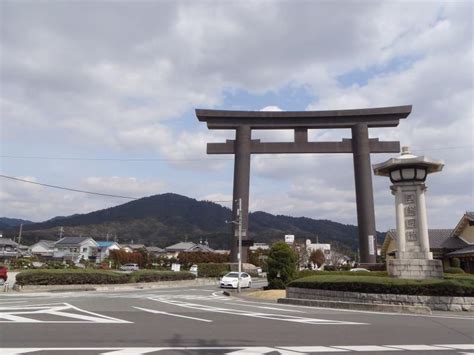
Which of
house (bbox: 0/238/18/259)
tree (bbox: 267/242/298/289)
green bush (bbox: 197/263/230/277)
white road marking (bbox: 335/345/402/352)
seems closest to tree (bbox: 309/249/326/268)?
green bush (bbox: 197/263/230/277)

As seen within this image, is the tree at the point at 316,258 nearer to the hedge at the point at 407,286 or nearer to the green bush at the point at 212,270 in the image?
the green bush at the point at 212,270

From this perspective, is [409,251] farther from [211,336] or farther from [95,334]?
[95,334]

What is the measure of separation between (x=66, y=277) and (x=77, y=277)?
2.72 ft

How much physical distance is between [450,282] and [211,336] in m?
10.6

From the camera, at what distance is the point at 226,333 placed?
402 inches

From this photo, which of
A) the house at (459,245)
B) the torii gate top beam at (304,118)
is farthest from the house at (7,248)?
the house at (459,245)

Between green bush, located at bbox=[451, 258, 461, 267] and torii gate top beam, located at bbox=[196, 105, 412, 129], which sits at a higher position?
torii gate top beam, located at bbox=[196, 105, 412, 129]

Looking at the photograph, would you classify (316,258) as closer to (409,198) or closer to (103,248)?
(103,248)

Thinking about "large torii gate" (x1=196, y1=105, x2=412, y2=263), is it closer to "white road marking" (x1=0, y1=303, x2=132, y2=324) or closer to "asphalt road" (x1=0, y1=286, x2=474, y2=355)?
"white road marking" (x1=0, y1=303, x2=132, y2=324)

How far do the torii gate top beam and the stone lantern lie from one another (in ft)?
59.8

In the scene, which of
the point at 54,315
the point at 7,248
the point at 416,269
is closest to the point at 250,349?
the point at 54,315

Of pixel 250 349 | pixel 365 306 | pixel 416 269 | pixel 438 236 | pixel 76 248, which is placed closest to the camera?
pixel 250 349

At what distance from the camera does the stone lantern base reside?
64.0 ft

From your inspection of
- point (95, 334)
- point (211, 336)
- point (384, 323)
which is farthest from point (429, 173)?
point (95, 334)
